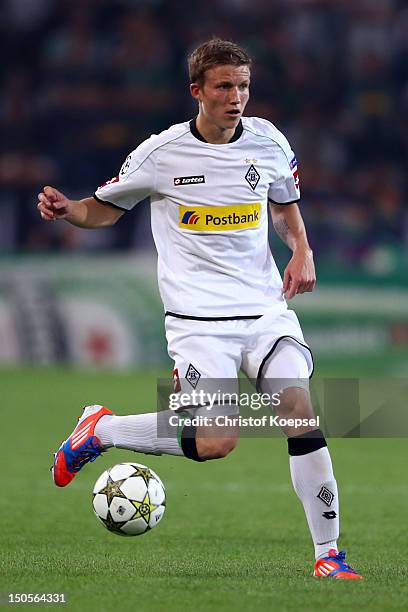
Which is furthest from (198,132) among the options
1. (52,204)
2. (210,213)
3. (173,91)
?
(173,91)

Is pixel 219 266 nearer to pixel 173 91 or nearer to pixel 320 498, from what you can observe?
pixel 320 498

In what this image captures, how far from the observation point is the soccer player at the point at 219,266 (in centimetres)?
498

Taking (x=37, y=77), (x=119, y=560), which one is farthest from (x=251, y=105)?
(x=119, y=560)

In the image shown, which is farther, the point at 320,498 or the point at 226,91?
the point at 226,91

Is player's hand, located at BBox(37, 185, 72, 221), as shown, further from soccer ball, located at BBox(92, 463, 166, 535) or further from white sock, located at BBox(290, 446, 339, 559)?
white sock, located at BBox(290, 446, 339, 559)

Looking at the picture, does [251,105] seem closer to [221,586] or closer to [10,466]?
[10,466]

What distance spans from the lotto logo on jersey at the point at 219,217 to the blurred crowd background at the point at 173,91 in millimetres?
12264

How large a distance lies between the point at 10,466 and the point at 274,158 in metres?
4.32

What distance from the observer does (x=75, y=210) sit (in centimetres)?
524

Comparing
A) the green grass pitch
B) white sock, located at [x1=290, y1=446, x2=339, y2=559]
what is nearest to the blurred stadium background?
the green grass pitch

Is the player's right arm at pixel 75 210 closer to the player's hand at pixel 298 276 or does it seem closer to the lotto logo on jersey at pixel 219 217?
the lotto logo on jersey at pixel 219 217

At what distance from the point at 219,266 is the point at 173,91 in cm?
1445

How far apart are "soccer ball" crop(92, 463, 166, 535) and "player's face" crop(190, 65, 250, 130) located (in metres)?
1.65

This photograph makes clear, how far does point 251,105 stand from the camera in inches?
756
